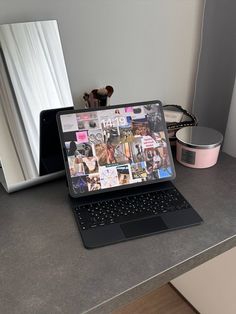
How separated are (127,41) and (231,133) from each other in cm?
51

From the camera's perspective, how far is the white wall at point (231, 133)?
1249 mm

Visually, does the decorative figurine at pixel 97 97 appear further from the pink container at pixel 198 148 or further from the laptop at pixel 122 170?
the pink container at pixel 198 148

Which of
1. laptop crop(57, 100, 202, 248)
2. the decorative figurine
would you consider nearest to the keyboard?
laptop crop(57, 100, 202, 248)

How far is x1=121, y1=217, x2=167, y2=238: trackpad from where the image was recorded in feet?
2.81

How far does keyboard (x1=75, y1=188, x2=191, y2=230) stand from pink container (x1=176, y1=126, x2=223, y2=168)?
0.17m

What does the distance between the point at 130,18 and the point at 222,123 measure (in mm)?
584

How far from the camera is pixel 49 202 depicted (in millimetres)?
977

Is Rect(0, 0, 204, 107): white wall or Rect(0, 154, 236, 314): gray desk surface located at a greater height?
Rect(0, 0, 204, 107): white wall

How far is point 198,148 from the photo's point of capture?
110 centimetres

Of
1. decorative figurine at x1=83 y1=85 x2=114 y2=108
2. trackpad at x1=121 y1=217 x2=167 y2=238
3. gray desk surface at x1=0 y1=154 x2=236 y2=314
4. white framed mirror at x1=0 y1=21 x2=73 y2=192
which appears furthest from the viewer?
decorative figurine at x1=83 y1=85 x2=114 y2=108

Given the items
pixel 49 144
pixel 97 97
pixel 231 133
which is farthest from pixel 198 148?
pixel 49 144

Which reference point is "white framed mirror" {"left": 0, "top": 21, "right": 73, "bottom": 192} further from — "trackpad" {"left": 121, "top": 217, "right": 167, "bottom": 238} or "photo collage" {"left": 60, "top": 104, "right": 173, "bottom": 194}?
"trackpad" {"left": 121, "top": 217, "right": 167, "bottom": 238}

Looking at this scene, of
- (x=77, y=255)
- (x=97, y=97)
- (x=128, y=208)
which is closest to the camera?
(x=77, y=255)

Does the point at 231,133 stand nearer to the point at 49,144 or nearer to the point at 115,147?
the point at 115,147
